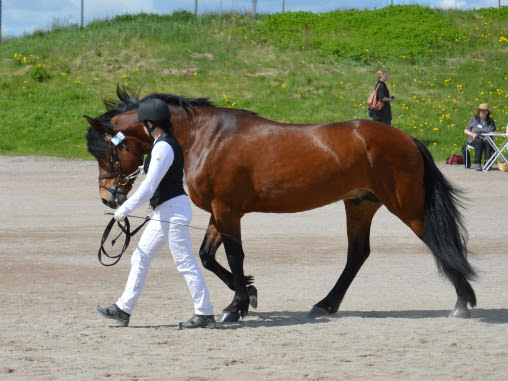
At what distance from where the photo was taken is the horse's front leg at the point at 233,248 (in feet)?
21.4

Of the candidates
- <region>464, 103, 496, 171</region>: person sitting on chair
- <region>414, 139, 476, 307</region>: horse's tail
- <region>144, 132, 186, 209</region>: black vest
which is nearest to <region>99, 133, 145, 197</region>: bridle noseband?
<region>144, 132, 186, 209</region>: black vest

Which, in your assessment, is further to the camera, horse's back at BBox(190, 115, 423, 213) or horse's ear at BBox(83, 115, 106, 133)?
horse's ear at BBox(83, 115, 106, 133)

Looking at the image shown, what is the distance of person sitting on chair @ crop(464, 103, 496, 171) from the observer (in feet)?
62.6

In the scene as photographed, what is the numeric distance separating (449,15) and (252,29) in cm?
824

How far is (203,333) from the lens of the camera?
6.02m

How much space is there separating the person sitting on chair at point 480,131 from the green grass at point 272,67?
1.61 m

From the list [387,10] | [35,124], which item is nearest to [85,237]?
[35,124]

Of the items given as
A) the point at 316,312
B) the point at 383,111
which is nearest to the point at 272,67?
the point at 383,111

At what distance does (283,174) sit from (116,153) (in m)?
1.46

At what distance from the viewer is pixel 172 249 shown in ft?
19.7

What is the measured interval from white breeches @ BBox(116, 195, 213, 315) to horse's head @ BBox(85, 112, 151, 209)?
0.85 meters

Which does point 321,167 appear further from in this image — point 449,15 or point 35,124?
point 449,15

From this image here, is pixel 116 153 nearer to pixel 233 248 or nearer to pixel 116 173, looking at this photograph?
pixel 116 173

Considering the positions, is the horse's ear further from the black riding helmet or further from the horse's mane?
the black riding helmet
